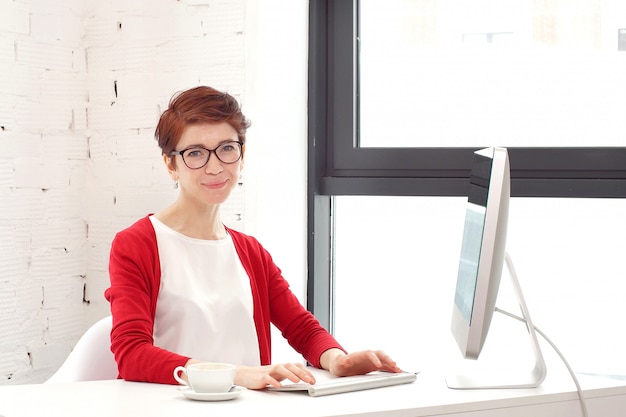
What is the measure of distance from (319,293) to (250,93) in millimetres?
727

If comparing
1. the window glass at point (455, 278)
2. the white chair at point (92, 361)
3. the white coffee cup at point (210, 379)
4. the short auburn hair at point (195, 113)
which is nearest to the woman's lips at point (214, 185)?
the short auburn hair at point (195, 113)

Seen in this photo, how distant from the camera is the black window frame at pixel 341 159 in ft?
8.48

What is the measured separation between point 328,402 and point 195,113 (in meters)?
0.83

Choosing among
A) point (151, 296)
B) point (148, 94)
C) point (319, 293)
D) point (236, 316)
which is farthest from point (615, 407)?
point (148, 94)

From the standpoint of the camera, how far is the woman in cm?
189

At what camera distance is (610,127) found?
2.46m

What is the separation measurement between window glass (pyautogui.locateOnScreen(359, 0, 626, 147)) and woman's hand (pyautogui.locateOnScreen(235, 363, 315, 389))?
1293 millimetres

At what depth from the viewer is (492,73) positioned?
259 centimetres

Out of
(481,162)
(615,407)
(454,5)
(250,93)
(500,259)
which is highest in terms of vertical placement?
(454,5)

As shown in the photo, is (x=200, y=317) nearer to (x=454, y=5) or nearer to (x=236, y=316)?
(x=236, y=316)

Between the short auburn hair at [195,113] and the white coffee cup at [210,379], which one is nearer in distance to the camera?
the white coffee cup at [210,379]

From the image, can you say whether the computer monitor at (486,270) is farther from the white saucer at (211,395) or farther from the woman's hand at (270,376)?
the white saucer at (211,395)

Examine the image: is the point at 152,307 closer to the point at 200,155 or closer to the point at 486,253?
the point at 200,155

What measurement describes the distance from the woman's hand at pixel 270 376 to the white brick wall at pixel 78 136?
946 millimetres
